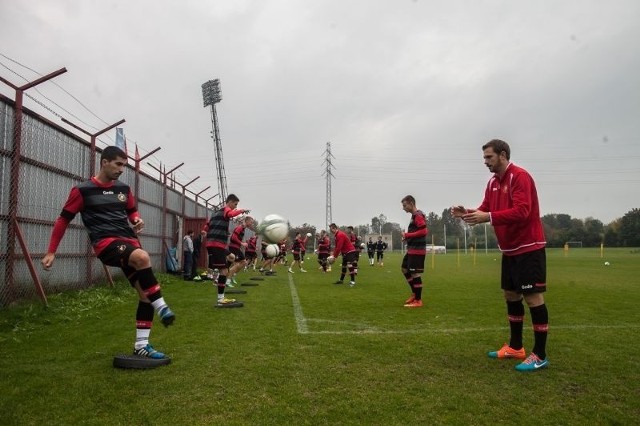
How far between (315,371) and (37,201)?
6.97 m

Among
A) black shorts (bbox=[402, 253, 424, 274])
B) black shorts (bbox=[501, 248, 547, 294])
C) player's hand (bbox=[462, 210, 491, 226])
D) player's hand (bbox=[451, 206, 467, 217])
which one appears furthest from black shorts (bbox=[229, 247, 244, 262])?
black shorts (bbox=[501, 248, 547, 294])

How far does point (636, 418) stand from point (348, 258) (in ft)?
36.9

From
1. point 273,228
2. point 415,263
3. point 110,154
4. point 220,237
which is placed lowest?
point 415,263

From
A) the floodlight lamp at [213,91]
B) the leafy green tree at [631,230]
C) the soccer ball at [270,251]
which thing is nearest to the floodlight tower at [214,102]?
the floodlight lamp at [213,91]

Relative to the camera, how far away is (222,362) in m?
4.30

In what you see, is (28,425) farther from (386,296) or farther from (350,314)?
(386,296)

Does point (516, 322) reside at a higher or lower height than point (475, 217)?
lower

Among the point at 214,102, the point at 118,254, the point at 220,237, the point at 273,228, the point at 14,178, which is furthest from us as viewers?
the point at 214,102

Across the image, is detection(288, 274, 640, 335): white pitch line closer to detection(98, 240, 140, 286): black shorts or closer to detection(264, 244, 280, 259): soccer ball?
detection(98, 240, 140, 286): black shorts

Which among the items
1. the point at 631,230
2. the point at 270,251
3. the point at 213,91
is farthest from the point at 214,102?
the point at 631,230

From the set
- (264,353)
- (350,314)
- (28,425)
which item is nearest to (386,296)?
(350,314)

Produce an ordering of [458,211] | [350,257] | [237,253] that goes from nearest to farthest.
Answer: [458,211] < [237,253] < [350,257]

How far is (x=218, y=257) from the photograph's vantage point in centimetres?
914

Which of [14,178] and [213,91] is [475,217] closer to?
[14,178]
